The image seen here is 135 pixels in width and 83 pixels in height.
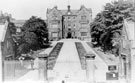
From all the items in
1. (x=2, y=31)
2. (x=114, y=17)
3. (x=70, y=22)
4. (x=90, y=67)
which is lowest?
(x=90, y=67)

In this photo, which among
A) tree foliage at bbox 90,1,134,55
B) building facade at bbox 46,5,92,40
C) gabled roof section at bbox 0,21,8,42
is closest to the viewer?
gabled roof section at bbox 0,21,8,42

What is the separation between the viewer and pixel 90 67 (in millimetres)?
12586

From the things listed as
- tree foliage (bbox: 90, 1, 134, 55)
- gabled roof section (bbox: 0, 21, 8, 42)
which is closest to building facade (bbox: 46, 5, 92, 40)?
tree foliage (bbox: 90, 1, 134, 55)

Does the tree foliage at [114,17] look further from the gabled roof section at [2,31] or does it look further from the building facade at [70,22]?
the building facade at [70,22]

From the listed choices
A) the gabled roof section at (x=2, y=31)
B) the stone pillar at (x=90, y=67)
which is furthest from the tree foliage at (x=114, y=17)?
the gabled roof section at (x=2, y=31)

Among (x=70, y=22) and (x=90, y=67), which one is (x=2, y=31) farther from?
(x=70, y=22)

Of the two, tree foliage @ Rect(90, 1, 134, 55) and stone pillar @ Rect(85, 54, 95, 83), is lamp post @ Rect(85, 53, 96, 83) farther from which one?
tree foliage @ Rect(90, 1, 134, 55)

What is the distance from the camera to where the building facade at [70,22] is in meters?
65.8

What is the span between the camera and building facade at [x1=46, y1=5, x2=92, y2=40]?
65750mm

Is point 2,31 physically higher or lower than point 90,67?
higher

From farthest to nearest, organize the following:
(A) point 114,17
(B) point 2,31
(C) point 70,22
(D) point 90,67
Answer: (C) point 70,22, (A) point 114,17, (B) point 2,31, (D) point 90,67

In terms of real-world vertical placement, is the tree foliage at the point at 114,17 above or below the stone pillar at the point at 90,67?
above

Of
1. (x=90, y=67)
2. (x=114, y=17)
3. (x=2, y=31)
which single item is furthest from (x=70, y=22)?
(x=90, y=67)

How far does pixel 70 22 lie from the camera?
6831cm
